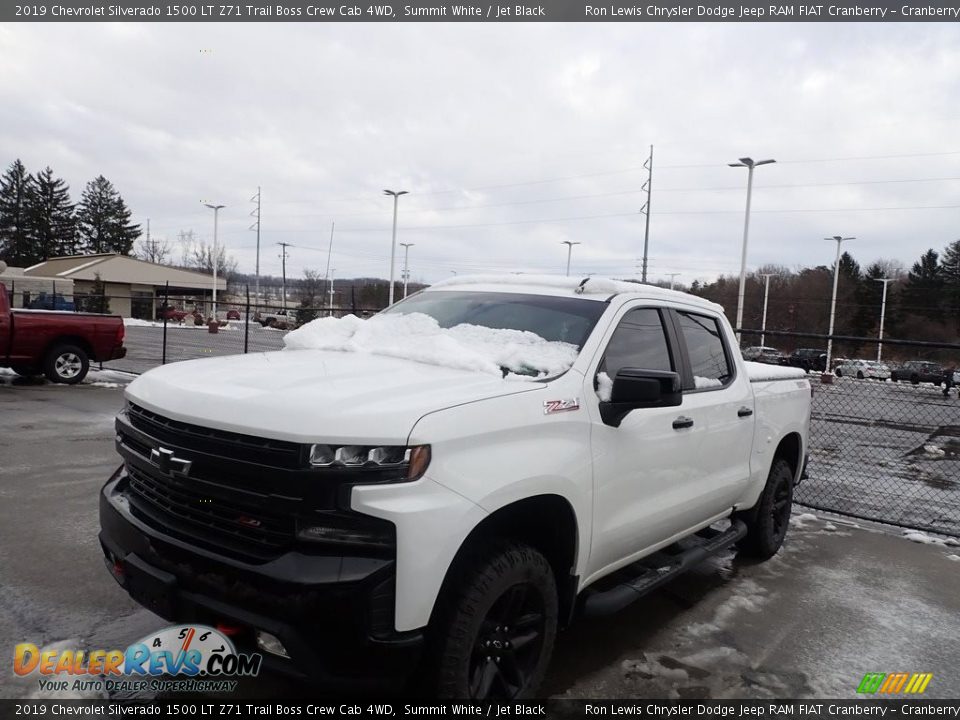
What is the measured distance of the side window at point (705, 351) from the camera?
170 inches

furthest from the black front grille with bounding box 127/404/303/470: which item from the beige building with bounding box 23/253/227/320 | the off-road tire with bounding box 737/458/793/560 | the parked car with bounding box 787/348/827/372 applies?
the beige building with bounding box 23/253/227/320

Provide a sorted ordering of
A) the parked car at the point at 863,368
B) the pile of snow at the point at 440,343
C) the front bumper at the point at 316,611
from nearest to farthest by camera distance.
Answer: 1. the front bumper at the point at 316,611
2. the pile of snow at the point at 440,343
3. the parked car at the point at 863,368

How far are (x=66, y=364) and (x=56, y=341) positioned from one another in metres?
0.45

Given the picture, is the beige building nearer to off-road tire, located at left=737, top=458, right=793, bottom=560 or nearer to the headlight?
off-road tire, located at left=737, top=458, right=793, bottom=560

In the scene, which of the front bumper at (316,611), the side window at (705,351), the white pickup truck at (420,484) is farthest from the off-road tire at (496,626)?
the side window at (705,351)

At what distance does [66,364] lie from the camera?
1268 centimetres

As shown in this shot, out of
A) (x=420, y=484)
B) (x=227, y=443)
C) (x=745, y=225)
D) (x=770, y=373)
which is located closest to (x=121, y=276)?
(x=745, y=225)

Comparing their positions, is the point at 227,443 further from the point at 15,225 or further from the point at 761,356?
the point at 15,225

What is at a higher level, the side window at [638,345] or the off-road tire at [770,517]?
Result: the side window at [638,345]

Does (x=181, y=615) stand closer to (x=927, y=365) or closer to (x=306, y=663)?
(x=306, y=663)

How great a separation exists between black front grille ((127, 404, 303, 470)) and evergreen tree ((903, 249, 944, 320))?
3128 inches

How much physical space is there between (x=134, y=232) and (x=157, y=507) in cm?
10090

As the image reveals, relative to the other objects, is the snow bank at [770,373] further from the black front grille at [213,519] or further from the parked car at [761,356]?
the parked car at [761,356]

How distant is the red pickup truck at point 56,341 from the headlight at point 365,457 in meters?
12.2
